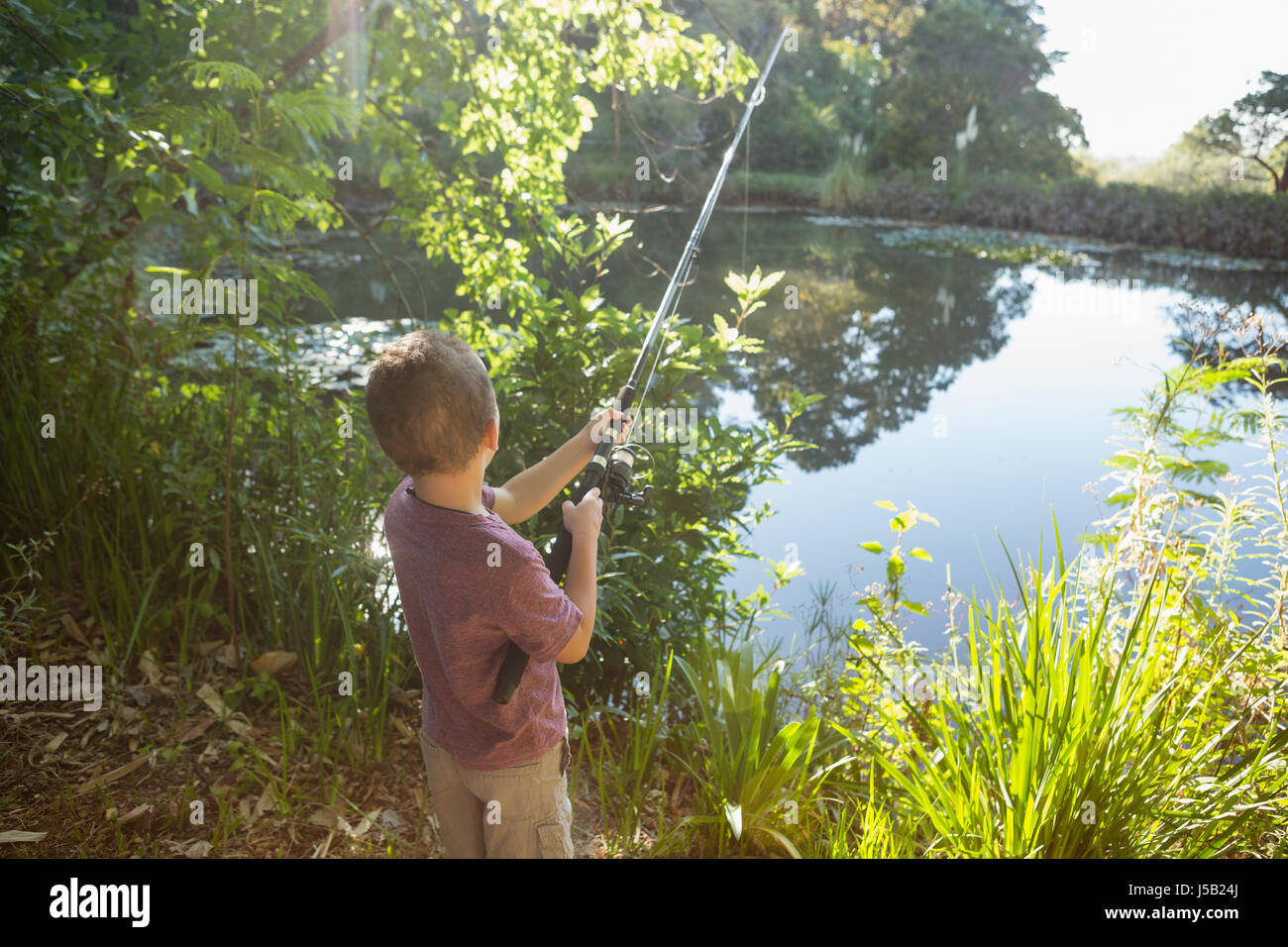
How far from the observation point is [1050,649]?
1.86m

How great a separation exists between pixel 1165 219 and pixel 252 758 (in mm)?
11882

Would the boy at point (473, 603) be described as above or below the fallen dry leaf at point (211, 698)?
above

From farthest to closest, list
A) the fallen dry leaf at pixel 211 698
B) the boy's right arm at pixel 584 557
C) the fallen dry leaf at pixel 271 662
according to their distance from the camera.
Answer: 1. the fallen dry leaf at pixel 271 662
2. the fallen dry leaf at pixel 211 698
3. the boy's right arm at pixel 584 557

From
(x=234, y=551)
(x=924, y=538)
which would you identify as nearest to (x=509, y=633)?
(x=234, y=551)

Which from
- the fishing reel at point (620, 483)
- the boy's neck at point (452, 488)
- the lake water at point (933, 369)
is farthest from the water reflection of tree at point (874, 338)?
the boy's neck at point (452, 488)

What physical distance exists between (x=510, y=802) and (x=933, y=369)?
6.96m

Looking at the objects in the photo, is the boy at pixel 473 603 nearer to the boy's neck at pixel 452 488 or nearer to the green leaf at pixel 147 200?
the boy's neck at pixel 452 488

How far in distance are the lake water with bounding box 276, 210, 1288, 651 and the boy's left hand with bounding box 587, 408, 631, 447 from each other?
1017 mm

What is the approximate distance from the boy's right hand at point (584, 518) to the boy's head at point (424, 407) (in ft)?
0.68

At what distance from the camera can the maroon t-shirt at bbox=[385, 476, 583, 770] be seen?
50.8 inches

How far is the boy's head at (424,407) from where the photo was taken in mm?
1300

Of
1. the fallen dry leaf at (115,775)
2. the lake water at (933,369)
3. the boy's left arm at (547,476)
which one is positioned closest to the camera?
the boy's left arm at (547,476)

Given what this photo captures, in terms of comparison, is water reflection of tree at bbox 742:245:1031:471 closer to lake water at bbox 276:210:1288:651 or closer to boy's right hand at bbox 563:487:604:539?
lake water at bbox 276:210:1288:651

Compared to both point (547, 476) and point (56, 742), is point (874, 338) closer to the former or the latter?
point (547, 476)
